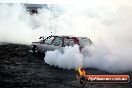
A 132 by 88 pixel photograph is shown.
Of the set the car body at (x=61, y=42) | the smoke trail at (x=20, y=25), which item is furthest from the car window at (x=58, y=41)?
the smoke trail at (x=20, y=25)

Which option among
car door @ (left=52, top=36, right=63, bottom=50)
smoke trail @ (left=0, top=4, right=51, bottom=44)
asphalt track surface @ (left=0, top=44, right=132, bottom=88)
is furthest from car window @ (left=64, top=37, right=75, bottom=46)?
smoke trail @ (left=0, top=4, right=51, bottom=44)

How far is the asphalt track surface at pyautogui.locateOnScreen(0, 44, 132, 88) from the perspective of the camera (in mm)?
11002

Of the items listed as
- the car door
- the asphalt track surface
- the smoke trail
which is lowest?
the asphalt track surface

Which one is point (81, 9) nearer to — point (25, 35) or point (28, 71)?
point (25, 35)

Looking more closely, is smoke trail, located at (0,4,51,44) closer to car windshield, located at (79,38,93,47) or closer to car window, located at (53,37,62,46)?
car window, located at (53,37,62,46)

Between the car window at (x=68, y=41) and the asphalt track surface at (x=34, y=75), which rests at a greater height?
the car window at (x=68, y=41)

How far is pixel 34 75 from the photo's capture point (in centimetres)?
1262

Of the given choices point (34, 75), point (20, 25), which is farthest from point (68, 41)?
point (20, 25)

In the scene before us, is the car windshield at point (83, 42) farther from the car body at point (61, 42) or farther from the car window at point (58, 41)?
the car window at point (58, 41)

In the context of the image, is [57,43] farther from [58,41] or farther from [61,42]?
[61,42]

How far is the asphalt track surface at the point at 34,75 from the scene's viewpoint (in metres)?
11.0

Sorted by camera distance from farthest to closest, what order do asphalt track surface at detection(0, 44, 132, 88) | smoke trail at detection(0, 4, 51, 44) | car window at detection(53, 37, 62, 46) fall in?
1. smoke trail at detection(0, 4, 51, 44)
2. car window at detection(53, 37, 62, 46)
3. asphalt track surface at detection(0, 44, 132, 88)

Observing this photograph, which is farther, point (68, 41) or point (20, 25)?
point (20, 25)

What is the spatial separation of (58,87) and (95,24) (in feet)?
55.1
